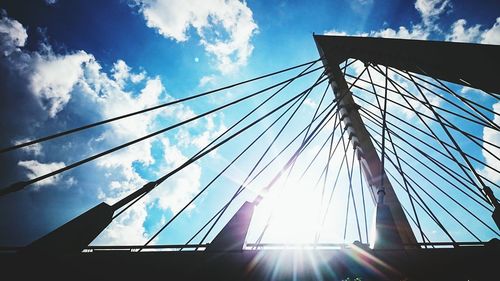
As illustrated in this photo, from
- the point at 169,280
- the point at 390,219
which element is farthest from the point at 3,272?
the point at 390,219

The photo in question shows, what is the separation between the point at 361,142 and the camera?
301 inches

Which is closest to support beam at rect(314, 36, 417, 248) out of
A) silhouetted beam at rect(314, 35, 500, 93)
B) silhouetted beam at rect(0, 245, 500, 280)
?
silhouetted beam at rect(314, 35, 500, 93)

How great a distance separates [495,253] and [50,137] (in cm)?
586

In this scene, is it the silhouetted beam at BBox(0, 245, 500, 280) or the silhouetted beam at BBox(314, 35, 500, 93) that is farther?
the silhouetted beam at BBox(314, 35, 500, 93)

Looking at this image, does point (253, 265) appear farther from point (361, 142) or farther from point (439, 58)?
point (361, 142)

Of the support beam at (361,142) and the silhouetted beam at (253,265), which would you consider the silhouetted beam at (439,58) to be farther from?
the silhouetted beam at (253,265)

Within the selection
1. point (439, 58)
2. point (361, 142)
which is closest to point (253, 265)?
point (439, 58)

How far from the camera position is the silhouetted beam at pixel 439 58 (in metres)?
4.84

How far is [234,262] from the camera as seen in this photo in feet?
6.27

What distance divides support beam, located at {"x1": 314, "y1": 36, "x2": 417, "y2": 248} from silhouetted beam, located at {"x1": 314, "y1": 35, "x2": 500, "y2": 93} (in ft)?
3.13

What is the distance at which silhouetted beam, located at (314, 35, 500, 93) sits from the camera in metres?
4.84

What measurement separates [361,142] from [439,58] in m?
3.01

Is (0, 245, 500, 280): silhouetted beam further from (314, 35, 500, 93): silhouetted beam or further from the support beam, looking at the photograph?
(314, 35, 500, 93): silhouetted beam

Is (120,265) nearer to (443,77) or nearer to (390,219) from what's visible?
(390,219)
